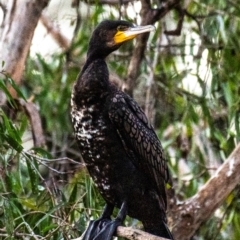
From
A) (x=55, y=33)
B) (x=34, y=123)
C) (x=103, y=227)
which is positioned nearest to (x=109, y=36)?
(x=103, y=227)

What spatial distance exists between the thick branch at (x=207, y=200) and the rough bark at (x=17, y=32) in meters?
0.90

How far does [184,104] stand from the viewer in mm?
4055

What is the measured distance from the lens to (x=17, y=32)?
132 inches

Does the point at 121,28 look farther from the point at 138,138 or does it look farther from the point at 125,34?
the point at 138,138

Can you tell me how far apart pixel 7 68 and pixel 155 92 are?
1.01 m

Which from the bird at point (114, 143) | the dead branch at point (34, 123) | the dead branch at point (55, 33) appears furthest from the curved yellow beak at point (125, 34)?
the dead branch at point (55, 33)

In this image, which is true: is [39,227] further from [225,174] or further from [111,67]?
[111,67]

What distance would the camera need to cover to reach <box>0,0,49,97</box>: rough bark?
3.30m

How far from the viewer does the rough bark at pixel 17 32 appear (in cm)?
330

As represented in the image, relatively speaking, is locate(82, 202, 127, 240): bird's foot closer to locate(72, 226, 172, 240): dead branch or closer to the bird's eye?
locate(72, 226, 172, 240): dead branch

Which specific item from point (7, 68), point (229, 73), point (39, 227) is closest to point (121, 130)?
point (39, 227)

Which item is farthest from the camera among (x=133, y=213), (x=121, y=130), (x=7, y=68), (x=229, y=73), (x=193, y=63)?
(x=193, y=63)

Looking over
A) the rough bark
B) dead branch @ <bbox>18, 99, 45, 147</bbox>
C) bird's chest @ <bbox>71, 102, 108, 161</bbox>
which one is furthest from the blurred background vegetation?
bird's chest @ <bbox>71, 102, 108, 161</bbox>

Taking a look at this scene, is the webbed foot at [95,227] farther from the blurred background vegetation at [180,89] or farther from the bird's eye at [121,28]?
the bird's eye at [121,28]
